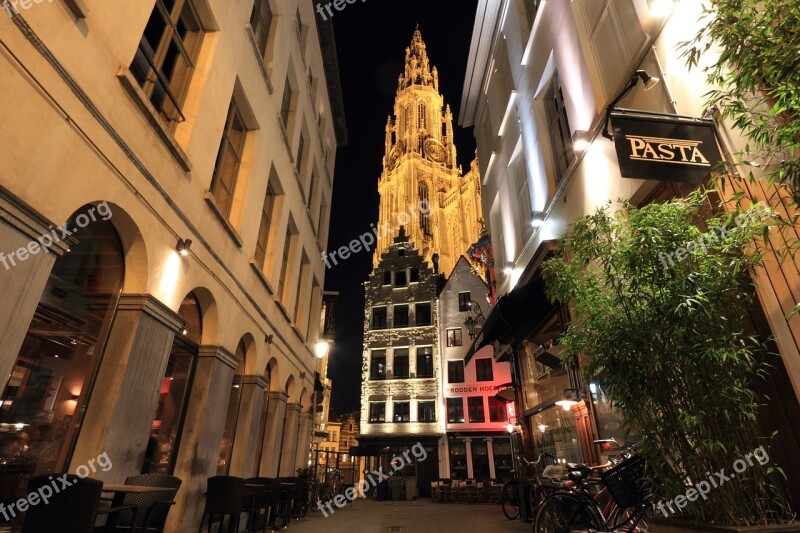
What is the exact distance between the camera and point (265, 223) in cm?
1134

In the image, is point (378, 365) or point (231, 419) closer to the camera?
point (231, 419)

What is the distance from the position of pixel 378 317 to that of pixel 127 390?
23.5 meters

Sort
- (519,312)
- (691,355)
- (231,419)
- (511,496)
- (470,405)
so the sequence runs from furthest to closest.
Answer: (470,405) < (511,496) < (519,312) < (231,419) < (691,355)

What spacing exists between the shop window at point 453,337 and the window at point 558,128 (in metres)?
17.7

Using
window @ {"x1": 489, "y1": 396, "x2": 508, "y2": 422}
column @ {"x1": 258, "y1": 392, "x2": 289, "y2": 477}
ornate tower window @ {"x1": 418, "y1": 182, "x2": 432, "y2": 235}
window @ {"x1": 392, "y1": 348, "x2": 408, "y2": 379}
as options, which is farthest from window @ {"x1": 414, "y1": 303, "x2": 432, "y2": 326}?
ornate tower window @ {"x1": 418, "y1": 182, "x2": 432, "y2": 235}

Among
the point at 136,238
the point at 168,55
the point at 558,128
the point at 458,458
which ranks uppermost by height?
the point at 558,128

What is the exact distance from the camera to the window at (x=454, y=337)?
86.0ft

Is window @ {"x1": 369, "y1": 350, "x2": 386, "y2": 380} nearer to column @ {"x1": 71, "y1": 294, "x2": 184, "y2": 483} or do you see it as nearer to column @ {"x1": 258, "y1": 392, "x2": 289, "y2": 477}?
column @ {"x1": 258, "y1": 392, "x2": 289, "y2": 477}

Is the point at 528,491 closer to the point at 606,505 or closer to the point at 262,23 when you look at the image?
the point at 606,505

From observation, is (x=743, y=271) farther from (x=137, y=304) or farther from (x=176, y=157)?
(x=176, y=157)

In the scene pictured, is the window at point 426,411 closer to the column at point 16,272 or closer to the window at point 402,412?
the window at point 402,412

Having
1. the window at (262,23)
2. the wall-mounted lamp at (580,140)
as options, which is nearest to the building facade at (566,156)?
the wall-mounted lamp at (580,140)

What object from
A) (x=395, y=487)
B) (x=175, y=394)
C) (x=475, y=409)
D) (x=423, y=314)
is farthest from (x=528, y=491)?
(x=423, y=314)

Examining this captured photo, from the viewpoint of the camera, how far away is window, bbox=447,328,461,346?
26.2 m
